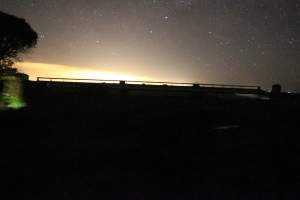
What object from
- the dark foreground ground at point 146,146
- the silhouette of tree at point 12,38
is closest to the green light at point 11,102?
the dark foreground ground at point 146,146

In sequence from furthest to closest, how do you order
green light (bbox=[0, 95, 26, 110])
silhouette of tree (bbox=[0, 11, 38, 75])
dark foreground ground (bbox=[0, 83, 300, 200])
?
silhouette of tree (bbox=[0, 11, 38, 75])
green light (bbox=[0, 95, 26, 110])
dark foreground ground (bbox=[0, 83, 300, 200])

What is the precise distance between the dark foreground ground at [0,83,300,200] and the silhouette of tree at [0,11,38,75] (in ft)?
35.7

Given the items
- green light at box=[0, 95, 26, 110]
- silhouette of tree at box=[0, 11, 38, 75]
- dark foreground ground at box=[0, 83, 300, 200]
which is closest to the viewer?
dark foreground ground at box=[0, 83, 300, 200]

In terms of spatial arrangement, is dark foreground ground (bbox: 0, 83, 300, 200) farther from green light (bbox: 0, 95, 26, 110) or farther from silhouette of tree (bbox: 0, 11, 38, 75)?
silhouette of tree (bbox: 0, 11, 38, 75)

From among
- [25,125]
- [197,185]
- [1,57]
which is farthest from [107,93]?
[1,57]

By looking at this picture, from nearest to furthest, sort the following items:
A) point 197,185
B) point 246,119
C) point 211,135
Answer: point 197,185, point 211,135, point 246,119

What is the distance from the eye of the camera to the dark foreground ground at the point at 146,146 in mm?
16188

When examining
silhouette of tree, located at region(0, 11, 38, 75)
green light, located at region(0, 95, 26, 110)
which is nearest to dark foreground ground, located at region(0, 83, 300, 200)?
green light, located at region(0, 95, 26, 110)

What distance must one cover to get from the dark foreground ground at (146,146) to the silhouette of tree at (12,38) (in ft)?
35.7

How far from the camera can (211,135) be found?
21703 mm

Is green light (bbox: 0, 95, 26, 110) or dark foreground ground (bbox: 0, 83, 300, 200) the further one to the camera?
green light (bbox: 0, 95, 26, 110)

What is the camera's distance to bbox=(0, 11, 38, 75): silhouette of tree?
3484 cm

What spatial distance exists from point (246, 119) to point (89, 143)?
977 centimetres

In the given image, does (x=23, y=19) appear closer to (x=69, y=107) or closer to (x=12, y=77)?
(x=12, y=77)
